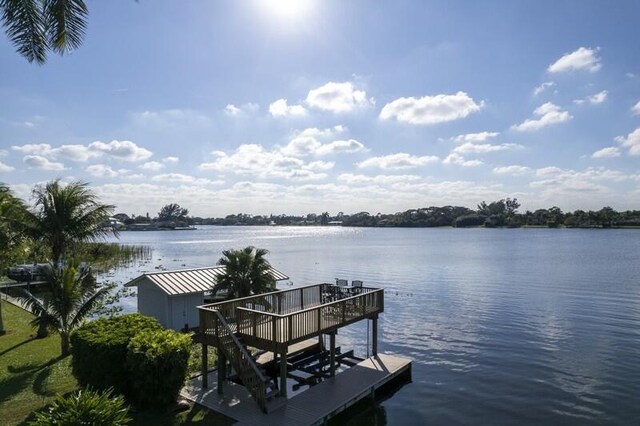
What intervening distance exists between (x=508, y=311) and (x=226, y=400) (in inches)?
873

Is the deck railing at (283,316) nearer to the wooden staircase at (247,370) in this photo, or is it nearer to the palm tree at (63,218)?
the wooden staircase at (247,370)

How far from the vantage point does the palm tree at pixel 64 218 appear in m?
22.7

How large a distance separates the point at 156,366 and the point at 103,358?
60.6 inches

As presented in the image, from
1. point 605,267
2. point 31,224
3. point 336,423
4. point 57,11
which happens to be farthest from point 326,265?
point 57,11

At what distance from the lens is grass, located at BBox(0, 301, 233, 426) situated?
37.8 feet

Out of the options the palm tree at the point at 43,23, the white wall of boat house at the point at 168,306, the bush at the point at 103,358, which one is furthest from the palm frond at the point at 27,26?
the white wall of boat house at the point at 168,306

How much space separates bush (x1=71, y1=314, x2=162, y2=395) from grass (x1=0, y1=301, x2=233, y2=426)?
1.10m

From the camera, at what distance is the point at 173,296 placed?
20.7m

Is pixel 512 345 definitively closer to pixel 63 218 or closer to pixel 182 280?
pixel 182 280

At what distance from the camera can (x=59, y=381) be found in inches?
555

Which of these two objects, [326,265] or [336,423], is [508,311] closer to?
[336,423]

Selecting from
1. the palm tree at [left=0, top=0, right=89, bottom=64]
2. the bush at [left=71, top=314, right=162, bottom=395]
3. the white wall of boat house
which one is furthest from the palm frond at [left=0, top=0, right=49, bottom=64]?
the white wall of boat house

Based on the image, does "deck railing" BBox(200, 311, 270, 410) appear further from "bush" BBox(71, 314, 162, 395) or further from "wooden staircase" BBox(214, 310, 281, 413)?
"bush" BBox(71, 314, 162, 395)

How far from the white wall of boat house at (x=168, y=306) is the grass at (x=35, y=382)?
2751mm
